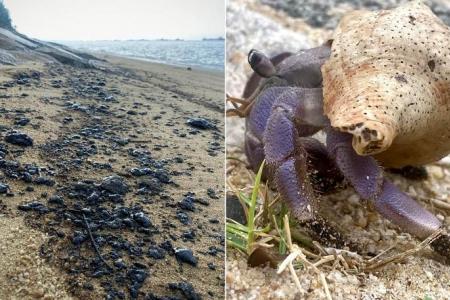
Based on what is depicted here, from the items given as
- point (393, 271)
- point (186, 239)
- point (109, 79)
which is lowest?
point (393, 271)

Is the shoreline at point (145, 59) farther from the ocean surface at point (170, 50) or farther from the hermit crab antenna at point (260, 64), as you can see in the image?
the hermit crab antenna at point (260, 64)

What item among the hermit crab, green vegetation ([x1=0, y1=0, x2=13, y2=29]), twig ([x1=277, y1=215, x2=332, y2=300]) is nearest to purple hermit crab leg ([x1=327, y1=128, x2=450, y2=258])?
the hermit crab

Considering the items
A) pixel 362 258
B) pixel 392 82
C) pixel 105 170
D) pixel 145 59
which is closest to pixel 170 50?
pixel 145 59

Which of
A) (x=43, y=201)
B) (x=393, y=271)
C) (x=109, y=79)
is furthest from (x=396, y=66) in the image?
(x=43, y=201)

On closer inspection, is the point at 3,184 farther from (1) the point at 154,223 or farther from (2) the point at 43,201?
(1) the point at 154,223

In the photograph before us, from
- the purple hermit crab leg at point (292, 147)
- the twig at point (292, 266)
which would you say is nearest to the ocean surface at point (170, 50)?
the purple hermit crab leg at point (292, 147)

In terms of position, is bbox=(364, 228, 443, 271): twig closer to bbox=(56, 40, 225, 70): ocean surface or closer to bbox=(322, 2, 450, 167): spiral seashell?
bbox=(322, 2, 450, 167): spiral seashell

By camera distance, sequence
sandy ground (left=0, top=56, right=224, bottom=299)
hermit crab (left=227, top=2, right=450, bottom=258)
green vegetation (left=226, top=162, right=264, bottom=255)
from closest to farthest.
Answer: sandy ground (left=0, top=56, right=224, bottom=299)
hermit crab (left=227, top=2, right=450, bottom=258)
green vegetation (left=226, top=162, right=264, bottom=255)
